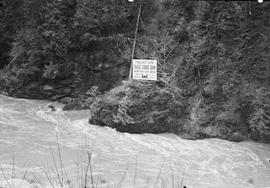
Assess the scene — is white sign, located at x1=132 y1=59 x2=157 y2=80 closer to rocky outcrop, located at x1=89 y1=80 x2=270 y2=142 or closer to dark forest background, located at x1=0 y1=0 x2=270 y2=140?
rocky outcrop, located at x1=89 y1=80 x2=270 y2=142

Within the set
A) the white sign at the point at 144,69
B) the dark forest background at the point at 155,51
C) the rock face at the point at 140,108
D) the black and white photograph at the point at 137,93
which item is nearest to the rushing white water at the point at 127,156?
the black and white photograph at the point at 137,93

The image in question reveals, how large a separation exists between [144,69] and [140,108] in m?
1.17

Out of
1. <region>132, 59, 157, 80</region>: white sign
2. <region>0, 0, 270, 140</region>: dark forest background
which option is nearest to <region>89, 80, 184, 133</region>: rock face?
<region>132, 59, 157, 80</region>: white sign

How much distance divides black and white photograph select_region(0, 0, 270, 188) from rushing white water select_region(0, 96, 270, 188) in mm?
28

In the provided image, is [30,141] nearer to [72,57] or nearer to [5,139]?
[5,139]

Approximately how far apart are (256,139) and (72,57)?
733 cm

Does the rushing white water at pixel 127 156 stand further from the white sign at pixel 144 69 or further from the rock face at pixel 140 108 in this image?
the white sign at pixel 144 69

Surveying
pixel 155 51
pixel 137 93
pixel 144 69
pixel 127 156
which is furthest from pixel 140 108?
pixel 155 51

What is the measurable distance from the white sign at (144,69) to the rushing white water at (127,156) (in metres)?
1.62

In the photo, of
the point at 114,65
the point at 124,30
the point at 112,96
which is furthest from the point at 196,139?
the point at 124,30

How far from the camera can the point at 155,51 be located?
10.6 metres

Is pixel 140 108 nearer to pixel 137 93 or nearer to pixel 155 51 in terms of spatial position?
pixel 137 93

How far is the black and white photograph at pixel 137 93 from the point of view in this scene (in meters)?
6.66

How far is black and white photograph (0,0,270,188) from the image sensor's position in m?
6.66
